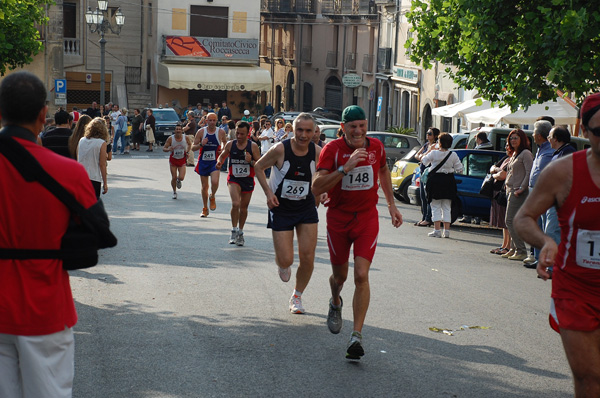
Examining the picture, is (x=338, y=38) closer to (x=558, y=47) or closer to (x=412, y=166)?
(x=412, y=166)

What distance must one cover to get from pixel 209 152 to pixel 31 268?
1421 cm

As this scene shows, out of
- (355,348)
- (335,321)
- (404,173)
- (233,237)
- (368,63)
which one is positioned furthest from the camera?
(368,63)

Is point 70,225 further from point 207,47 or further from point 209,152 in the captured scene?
point 207,47

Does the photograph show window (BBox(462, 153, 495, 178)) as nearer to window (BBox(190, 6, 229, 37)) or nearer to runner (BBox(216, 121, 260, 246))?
runner (BBox(216, 121, 260, 246))

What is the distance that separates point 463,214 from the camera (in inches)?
731

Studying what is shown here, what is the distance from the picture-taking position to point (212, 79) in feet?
175

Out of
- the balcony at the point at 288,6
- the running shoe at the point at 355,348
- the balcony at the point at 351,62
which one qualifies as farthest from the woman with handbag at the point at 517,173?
the balcony at the point at 288,6

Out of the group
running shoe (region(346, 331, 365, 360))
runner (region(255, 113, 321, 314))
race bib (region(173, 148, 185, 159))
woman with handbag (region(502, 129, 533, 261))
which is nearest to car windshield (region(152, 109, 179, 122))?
race bib (region(173, 148, 185, 159))

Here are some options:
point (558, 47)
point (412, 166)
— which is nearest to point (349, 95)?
point (412, 166)

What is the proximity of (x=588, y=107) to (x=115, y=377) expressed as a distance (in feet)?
11.7

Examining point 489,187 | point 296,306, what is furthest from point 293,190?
point 489,187

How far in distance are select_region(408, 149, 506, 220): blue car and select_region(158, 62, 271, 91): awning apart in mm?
35526

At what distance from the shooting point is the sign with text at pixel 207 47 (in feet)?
180

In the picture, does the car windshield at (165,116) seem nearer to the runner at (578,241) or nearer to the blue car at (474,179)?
the blue car at (474,179)
